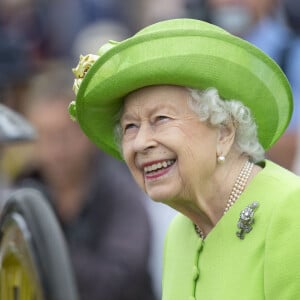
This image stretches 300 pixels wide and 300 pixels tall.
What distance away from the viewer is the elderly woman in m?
4.68

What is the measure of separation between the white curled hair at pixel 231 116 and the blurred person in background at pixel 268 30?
3.17m

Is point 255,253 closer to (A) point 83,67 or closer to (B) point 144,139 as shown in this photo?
(B) point 144,139

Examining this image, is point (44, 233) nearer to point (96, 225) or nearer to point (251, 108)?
point (251, 108)

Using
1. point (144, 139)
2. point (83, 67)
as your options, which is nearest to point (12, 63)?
point (83, 67)

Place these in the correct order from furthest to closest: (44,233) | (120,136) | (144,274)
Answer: (144,274), (44,233), (120,136)

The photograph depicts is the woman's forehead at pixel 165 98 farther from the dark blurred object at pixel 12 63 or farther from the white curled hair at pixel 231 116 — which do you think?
the dark blurred object at pixel 12 63

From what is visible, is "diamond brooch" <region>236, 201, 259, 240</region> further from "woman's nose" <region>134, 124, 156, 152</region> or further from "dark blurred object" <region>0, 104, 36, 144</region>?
"dark blurred object" <region>0, 104, 36, 144</region>

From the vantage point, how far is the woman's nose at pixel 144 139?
187 inches

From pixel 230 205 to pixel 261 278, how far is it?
369mm

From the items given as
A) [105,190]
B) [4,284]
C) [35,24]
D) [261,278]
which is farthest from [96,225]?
[35,24]

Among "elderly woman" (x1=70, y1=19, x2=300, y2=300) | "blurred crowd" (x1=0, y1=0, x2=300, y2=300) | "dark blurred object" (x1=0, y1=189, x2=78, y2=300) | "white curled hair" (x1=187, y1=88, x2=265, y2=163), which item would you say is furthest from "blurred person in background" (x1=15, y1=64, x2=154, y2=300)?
"white curled hair" (x1=187, y1=88, x2=265, y2=163)

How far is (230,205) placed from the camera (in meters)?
4.84

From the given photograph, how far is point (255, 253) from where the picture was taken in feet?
15.2

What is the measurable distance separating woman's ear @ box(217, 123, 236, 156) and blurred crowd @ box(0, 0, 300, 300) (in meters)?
2.66
